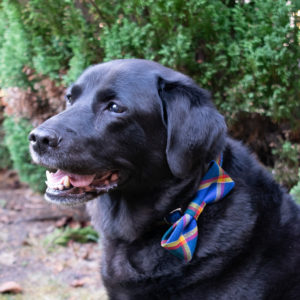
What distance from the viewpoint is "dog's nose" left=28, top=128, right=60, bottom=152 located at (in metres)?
2.06

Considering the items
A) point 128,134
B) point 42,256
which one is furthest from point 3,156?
point 128,134

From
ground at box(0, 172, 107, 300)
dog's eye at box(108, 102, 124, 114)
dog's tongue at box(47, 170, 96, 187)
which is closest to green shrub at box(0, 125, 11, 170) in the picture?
ground at box(0, 172, 107, 300)

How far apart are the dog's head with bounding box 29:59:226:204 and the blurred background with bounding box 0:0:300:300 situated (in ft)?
3.22

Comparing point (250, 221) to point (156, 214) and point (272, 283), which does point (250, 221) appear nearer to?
point (272, 283)

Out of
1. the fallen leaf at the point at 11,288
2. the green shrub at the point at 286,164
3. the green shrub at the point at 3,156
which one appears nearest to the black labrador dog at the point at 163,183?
the green shrub at the point at 286,164

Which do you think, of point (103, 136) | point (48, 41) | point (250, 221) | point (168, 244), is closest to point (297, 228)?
point (250, 221)

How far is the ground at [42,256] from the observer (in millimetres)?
3406

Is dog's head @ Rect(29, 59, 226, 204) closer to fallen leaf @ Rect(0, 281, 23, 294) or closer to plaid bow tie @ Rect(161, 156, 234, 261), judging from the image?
plaid bow tie @ Rect(161, 156, 234, 261)

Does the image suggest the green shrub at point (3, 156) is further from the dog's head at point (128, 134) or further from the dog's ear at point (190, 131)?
the dog's ear at point (190, 131)

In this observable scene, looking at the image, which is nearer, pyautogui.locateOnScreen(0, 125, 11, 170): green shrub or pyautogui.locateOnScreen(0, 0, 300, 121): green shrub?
pyautogui.locateOnScreen(0, 0, 300, 121): green shrub

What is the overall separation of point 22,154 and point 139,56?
2.03 meters

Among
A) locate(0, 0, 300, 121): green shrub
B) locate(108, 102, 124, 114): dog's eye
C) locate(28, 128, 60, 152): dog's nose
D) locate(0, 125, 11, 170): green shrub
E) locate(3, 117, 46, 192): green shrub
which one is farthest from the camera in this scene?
locate(0, 125, 11, 170): green shrub

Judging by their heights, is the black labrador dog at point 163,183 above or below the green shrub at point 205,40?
below

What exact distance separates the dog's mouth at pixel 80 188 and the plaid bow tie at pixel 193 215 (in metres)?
0.40
